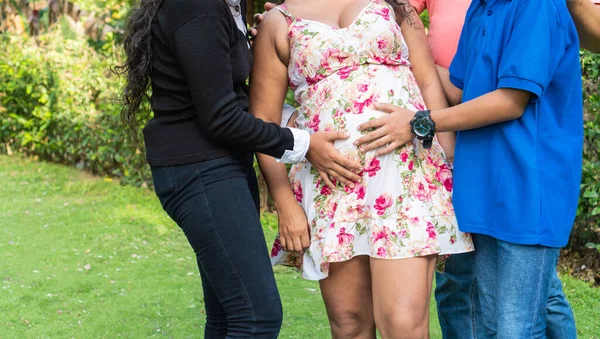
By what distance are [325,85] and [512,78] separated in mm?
657

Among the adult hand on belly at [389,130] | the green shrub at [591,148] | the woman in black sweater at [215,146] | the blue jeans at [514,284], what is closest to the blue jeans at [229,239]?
the woman in black sweater at [215,146]

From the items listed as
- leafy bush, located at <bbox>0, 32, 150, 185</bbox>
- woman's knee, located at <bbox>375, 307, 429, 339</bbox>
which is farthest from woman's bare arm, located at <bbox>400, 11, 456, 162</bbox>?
leafy bush, located at <bbox>0, 32, 150, 185</bbox>

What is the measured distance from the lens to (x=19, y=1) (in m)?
11.3

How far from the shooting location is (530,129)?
2.43 meters

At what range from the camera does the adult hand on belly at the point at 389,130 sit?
2.63 m

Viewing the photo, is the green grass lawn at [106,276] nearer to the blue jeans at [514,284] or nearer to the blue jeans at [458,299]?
the blue jeans at [458,299]

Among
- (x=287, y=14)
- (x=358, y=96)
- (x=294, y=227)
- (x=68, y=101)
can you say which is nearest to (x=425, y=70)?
(x=358, y=96)

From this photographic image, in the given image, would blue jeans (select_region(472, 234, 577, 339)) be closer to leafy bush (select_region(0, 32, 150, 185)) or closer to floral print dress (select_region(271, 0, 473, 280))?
floral print dress (select_region(271, 0, 473, 280))

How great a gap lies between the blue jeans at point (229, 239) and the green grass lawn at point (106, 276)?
1922mm

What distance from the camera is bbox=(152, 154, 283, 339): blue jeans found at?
2545 mm

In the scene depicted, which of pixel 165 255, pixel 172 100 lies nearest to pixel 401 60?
pixel 172 100

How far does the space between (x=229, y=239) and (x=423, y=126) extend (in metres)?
0.72

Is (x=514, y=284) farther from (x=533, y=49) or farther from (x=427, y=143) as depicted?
(x=533, y=49)

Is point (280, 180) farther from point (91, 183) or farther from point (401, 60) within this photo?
point (91, 183)
